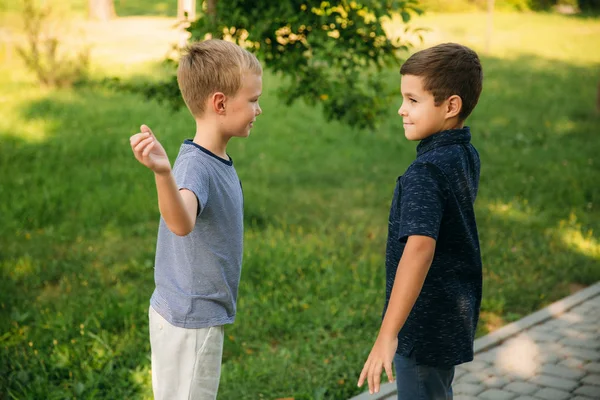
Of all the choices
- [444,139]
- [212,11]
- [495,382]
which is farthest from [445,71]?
[212,11]

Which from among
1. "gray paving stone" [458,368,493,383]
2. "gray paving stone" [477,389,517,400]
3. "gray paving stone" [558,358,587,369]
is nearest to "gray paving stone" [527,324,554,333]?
"gray paving stone" [558,358,587,369]

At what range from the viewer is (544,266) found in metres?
6.34

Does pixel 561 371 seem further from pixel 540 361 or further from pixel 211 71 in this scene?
pixel 211 71

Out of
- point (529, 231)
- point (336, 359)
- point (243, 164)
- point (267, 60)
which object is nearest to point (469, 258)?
point (336, 359)

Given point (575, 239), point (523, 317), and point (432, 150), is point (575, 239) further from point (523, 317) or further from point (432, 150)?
point (432, 150)

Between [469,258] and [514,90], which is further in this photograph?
[514,90]

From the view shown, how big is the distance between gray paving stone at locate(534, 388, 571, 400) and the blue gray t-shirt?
7.65 ft

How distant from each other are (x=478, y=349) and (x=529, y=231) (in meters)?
2.71

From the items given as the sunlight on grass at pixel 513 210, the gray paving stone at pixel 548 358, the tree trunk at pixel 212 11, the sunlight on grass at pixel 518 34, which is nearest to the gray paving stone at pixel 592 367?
the gray paving stone at pixel 548 358

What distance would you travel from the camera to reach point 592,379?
14.4 ft

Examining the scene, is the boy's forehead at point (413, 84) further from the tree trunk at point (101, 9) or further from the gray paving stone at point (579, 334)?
the tree trunk at point (101, 9)

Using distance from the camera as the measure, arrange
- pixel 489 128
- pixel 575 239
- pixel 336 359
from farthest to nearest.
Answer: pixel 489 128
pixel 575 239
pixel 336 359

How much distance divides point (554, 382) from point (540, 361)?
29 cm

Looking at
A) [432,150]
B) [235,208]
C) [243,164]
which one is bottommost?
[243,164]
